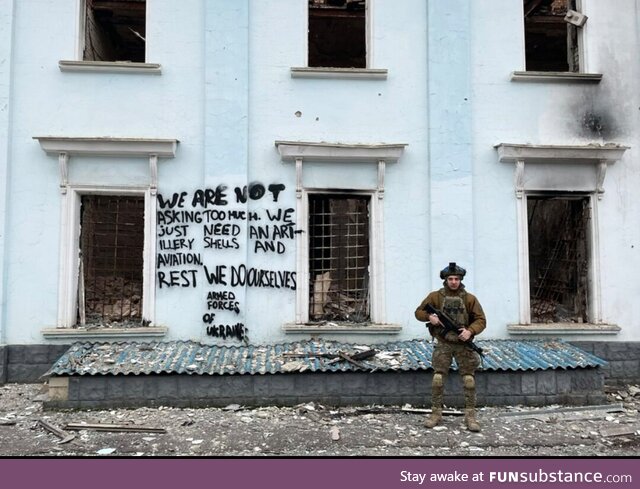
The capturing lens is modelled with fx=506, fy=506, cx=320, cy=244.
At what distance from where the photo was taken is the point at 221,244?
24.6 feet

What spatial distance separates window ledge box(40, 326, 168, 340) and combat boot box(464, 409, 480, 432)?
170 inches

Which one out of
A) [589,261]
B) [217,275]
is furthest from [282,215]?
[589,261]

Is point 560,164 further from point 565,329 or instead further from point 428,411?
point 428,411

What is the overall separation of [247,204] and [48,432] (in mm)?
3845

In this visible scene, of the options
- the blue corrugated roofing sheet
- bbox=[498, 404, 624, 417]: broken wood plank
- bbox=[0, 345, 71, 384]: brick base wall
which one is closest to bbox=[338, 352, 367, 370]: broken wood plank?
the blue corrugated roofing sheet

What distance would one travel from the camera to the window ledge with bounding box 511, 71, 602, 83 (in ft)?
25.8

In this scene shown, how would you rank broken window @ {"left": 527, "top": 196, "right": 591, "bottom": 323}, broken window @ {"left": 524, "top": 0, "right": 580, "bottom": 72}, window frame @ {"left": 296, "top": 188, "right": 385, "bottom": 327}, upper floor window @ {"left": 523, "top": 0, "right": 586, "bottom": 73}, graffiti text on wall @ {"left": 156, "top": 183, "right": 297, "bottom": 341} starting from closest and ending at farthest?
graffiti text on wall @ {"left": 156, "top": 183, "right": 297, "bottom": 341}
window frame @ {"left": 296, "top": 188, "right": 385, "bottom": 327}
broken window @ {"left": 527, "top": 196, "right": 591, "bottom": 323}
upper floor window @ {"left": 523, "top": 0, "right": 586, "bottom": 73}
broken window @ {"left": 524, "top": 0, "right": 580, "bottom": 72}

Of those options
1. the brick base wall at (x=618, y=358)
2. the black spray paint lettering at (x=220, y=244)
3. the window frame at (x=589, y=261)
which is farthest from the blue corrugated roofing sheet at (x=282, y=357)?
the black spray paint lettering at (x=220, y=244)

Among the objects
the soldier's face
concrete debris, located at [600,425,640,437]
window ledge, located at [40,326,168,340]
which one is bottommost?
concrete debris, located at [600,425,640,437]

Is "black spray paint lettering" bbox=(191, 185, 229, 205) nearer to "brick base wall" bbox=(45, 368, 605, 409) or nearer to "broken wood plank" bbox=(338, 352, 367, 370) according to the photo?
"brick base wall" bbox=(45, 368, 605, 409)

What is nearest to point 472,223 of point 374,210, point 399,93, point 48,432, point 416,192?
point 416,192

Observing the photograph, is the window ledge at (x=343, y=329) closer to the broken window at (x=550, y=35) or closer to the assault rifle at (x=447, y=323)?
the assault rifle at (x=447, y=323)

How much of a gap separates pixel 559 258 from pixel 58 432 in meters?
7.82

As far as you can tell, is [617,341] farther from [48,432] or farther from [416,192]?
[48,432]
